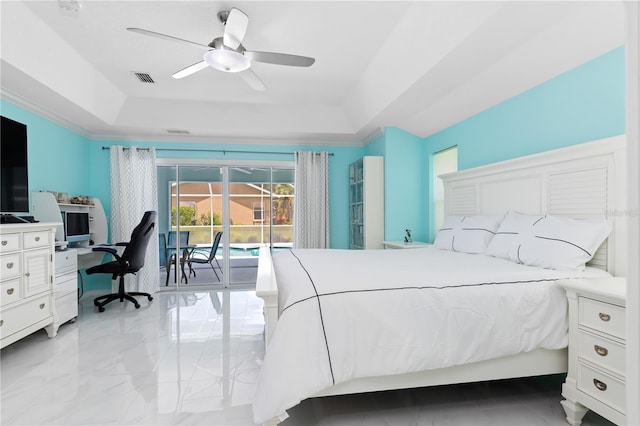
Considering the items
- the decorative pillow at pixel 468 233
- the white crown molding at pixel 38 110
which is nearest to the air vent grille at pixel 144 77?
the white crown molding at pixel 38 110

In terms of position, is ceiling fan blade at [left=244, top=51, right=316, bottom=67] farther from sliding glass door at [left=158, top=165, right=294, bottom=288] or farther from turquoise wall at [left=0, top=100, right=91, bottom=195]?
sliding glass door at [left=158, top=165, right=294, bottom=288]

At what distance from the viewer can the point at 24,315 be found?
2688 millimetres

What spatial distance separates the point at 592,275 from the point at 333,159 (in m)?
3.87

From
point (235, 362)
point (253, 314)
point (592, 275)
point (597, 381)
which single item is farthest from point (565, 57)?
point (253, 314)

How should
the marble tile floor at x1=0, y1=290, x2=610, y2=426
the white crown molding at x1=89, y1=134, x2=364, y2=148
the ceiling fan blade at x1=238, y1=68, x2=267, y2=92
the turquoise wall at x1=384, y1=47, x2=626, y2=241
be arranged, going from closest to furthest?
the marble tile floor at x1=0, y1=290, x2=610, y2=426
the turquoise wall at x1=384, y1=47, x2=626, y2=241
the ceiling fan blade at x1=238, y1=68, x2=267, y2=92
the white crown molding at x1=89, y1=134, x2=364, y2=148

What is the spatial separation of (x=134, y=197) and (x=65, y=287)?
1749mm

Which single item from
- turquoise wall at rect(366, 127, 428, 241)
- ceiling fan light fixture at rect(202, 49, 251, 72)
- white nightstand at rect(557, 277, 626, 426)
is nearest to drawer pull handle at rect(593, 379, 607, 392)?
white nightstand at rect(557, 277, 626, 426)

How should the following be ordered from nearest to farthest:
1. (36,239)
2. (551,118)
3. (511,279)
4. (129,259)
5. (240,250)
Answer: (511,279) < (551,118) < (36,239) < (129,259) < (240,250)

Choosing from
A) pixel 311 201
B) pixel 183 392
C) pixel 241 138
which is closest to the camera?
pixel 183 392

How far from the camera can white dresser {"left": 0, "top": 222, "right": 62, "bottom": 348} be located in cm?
249

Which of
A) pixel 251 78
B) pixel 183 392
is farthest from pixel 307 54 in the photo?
pixel 183 392

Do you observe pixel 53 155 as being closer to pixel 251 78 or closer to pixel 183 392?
pixel 251 78

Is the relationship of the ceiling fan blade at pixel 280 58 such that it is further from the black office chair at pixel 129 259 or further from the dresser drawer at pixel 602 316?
the black office chair at pixel 129 259

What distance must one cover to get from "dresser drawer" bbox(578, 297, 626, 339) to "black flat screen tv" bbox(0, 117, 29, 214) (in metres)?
4.23
